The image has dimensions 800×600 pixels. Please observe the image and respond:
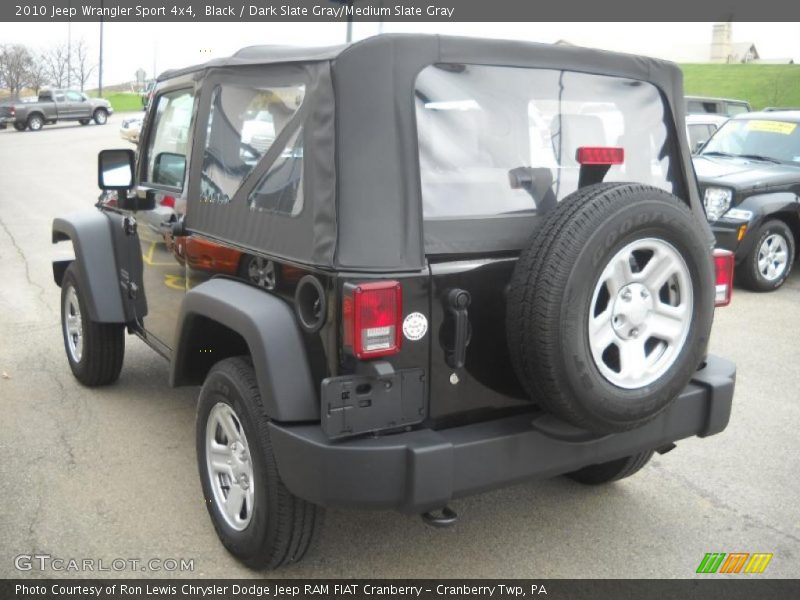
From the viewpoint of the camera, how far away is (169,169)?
4.04 meters

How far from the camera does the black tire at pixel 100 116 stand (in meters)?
37.7

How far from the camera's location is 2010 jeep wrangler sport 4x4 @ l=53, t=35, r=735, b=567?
2512 millimetres

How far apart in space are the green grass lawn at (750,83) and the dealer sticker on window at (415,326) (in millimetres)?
44231

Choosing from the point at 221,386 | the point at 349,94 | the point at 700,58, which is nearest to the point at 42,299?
the point at 221,386

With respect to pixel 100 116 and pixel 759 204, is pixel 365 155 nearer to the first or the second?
pixel 759 204

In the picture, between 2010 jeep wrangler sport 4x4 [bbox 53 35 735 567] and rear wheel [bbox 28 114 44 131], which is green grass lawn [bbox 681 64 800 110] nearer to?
rear wheel [bbox 28 114 44 131]

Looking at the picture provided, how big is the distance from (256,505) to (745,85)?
180 feet

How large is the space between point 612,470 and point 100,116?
1522 inches

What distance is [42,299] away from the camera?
740 centimetres

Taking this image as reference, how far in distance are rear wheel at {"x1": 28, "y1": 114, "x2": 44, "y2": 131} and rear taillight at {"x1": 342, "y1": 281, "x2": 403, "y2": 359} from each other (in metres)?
36.2

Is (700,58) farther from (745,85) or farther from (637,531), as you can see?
(637,531)

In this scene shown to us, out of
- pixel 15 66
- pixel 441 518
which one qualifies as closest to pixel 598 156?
pixel 441 518

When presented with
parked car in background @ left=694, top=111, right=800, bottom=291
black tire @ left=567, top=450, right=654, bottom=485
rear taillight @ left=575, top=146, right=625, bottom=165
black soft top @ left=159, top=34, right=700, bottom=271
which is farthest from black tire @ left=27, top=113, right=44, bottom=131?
rear taillight @ left=575, top=146, right=625, bottom=165

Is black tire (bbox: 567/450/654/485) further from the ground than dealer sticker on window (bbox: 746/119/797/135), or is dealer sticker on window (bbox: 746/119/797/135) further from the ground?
dealer sticker on window (bbox: 746/119/797/135)
